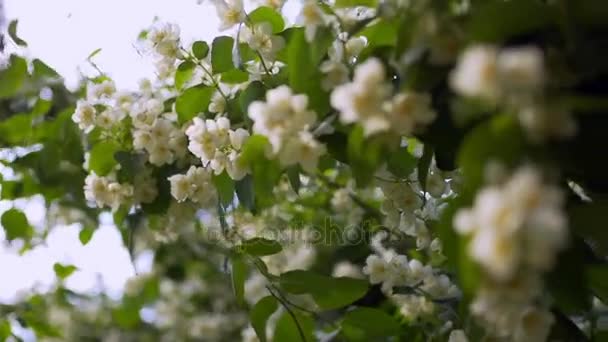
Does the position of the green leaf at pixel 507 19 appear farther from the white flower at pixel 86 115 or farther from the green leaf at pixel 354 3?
the white flower at pixel 86 115

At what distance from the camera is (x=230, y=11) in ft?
3.31

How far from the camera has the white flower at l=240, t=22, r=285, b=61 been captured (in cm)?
98

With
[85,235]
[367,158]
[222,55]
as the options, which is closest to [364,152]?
[367,158]

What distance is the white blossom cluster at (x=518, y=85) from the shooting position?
1.47 feet

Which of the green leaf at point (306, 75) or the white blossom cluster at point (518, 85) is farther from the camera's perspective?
the green leaf at point (306, 75)

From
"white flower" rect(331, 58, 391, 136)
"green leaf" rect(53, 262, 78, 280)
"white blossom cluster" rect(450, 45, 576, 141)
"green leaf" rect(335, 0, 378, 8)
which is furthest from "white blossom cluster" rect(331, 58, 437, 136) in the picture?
"green leaf" rect(53, 262, 78, 280)

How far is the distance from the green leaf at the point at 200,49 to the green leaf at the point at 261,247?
0.84ft

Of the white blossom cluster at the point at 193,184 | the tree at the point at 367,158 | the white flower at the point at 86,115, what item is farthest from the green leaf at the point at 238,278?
the white flower at the point at 86,115

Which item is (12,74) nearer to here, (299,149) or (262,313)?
(262,313)

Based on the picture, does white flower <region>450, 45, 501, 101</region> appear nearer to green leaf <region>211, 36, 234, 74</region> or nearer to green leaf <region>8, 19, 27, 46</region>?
green leaf <region>211, 36, 234, 74</region>

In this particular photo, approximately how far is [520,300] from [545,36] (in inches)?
7.2

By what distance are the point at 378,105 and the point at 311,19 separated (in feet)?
0.63

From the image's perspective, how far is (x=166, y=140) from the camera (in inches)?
46.2

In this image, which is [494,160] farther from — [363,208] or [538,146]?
[363,208]
